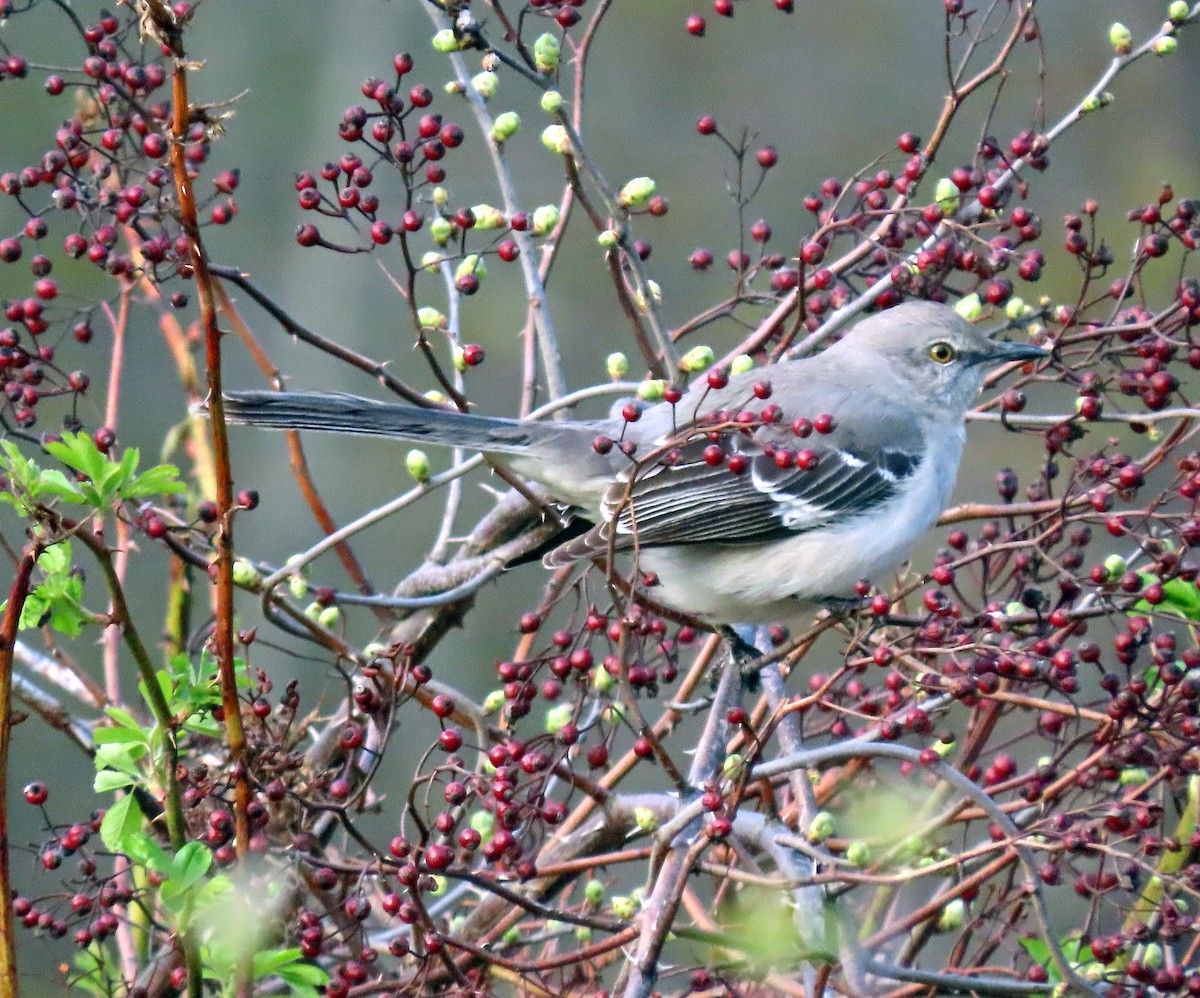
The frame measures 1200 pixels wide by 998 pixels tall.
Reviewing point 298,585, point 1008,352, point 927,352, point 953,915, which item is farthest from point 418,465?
point 927,352

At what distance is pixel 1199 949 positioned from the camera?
268 centimetres

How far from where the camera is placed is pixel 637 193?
8.55 ft

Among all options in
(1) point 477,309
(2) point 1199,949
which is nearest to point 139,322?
(1) point 477,309

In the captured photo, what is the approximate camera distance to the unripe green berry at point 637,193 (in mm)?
2598

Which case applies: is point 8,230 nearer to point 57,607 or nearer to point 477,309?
point 477,309

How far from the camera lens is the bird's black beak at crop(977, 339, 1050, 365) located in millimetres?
2959

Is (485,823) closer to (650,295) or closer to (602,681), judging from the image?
(602,681)

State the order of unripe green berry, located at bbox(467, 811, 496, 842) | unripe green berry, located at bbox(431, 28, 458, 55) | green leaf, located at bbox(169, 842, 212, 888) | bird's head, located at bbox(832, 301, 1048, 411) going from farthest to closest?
bird's head, located at bbox(832, 301, 1048, 411)
unripe green berry, located at bbox(467, 811, 496, 842)
unripe green berry, located at bbox(431, 28, 458, 55)
green leaf, located at bbox(169, 842, 212, 888)

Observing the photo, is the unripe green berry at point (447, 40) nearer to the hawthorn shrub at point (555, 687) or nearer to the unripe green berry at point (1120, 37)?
the hawthorn shrub at point (555, 687)

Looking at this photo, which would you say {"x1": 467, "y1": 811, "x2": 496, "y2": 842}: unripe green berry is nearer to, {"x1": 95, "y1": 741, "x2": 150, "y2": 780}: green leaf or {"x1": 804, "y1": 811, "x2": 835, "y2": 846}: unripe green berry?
{"x1": 804, "y1": 811, "x2": 835, "y2": 846}: unripe green berry

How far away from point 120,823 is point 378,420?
1.32 m

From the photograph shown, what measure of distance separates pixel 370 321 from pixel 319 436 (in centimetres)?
61

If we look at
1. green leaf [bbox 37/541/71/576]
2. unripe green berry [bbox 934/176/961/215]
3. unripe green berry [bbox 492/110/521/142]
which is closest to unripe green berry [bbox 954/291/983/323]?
unripe green berry [bbox 934/176/961/215]

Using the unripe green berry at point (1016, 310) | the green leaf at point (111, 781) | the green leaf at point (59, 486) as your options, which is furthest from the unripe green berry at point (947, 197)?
the green leaf at point (111, 781)
